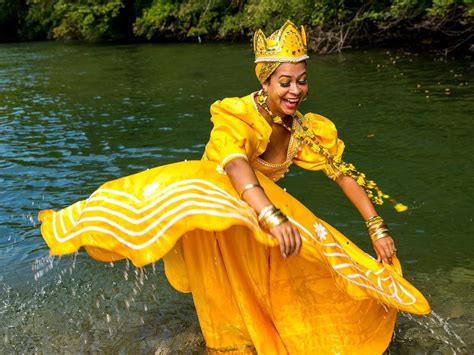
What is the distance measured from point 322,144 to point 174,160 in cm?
579

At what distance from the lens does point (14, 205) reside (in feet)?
24.4

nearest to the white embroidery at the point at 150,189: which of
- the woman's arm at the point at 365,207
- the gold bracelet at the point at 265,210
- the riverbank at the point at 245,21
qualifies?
the gold bracelet at the point at 265,210

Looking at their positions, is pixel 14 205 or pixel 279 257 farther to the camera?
pixel 14 205

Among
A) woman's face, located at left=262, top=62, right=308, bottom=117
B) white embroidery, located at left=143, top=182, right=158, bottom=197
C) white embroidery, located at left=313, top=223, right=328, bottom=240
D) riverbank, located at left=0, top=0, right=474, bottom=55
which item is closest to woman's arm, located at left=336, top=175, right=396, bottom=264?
white embroidery, located at left=313, top=223, right=328, bottom=240

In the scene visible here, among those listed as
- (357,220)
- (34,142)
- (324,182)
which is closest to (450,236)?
(357,220)

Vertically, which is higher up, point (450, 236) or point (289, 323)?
point (289, 323)

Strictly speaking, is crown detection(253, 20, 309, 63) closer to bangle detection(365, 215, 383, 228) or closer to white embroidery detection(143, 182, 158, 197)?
white embroidery detection(143, 182, 158, 197)

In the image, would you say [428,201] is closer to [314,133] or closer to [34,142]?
[314,133]

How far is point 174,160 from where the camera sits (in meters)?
9.12

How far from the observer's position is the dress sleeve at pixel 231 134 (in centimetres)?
288

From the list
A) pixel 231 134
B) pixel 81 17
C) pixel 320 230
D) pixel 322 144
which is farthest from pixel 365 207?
pixel 81 17

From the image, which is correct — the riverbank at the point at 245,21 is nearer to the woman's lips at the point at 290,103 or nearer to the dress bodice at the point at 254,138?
the dress bodice at the point at 254,138

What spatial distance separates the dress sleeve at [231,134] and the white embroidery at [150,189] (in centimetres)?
35

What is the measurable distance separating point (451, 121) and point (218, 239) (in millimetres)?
8015
